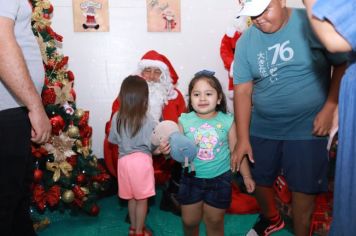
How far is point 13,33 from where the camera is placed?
157cm

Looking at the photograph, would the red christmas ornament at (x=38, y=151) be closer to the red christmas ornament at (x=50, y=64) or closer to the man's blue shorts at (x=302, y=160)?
the red christmas ornament at (x=50, y=64)

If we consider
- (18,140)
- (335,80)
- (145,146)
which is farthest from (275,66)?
(18,140)

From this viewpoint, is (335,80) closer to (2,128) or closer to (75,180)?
(2,128)

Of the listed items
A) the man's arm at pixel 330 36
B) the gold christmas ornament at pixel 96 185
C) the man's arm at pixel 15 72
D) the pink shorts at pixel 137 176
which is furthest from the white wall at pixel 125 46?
the man's arm at pixel 330 36

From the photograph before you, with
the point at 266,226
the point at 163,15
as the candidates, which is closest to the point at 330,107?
the point at 266,226

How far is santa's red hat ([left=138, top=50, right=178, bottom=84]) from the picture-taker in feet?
12.7

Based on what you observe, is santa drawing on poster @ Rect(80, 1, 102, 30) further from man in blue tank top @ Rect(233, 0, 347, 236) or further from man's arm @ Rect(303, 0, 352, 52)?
man's arm @ Rect(303, 0, 352, 52)

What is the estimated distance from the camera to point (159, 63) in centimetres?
387

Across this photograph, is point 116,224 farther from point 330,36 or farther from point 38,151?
point 330,36

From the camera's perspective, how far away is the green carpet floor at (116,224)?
3.03m

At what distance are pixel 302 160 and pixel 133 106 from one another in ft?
4.44

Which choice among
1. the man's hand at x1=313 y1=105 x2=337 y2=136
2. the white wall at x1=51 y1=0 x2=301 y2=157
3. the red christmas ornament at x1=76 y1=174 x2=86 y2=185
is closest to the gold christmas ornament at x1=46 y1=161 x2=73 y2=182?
the red christmas ornament at x1=76 y1=174 x2=86 y2=185

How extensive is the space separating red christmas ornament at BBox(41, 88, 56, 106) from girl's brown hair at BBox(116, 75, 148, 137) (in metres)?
0.58

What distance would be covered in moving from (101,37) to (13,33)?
255 cm
